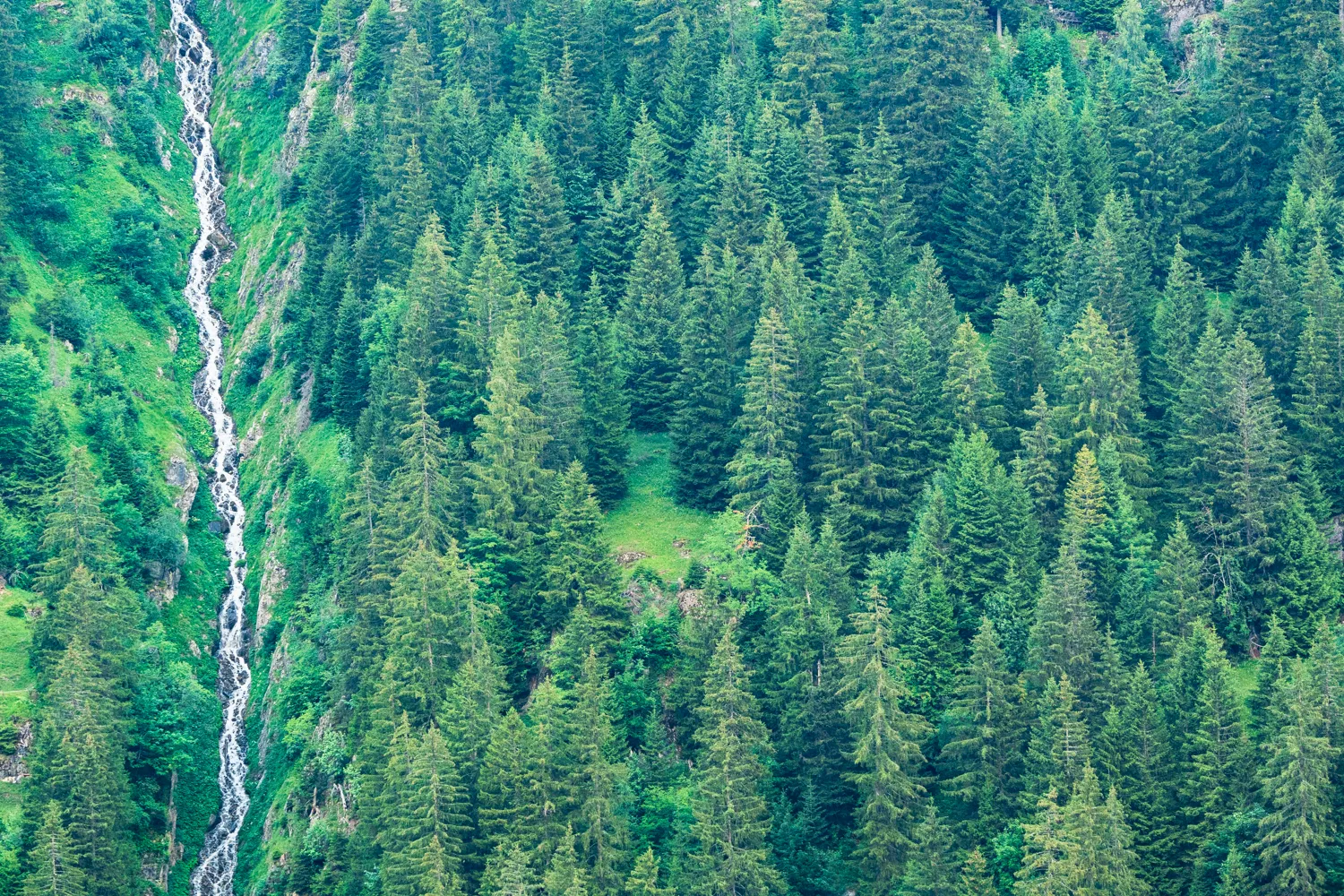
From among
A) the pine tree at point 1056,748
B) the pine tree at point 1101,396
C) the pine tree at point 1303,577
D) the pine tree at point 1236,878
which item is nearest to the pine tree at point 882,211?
the pine tree at point 1101,396

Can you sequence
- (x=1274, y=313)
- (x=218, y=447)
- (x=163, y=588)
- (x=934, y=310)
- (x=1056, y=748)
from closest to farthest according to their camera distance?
(x=1056, y=748) < (x=1274, y=313) < (x=934, y=310) < (x=163, y=588) < (x=218, y=447)

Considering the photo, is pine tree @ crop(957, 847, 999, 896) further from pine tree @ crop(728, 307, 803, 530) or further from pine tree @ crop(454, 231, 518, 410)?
pine tree @ crop(454, 231, 518, 410)

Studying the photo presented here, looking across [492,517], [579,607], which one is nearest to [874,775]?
[579,607]

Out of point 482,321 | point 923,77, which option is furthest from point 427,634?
point 923,77

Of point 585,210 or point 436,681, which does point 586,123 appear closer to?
point 585,210

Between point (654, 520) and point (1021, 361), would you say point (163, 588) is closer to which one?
point (654, 520)

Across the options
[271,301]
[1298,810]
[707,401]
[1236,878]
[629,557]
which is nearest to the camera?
[1298,810]

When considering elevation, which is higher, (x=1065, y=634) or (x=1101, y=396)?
(x=1101, y=396)
